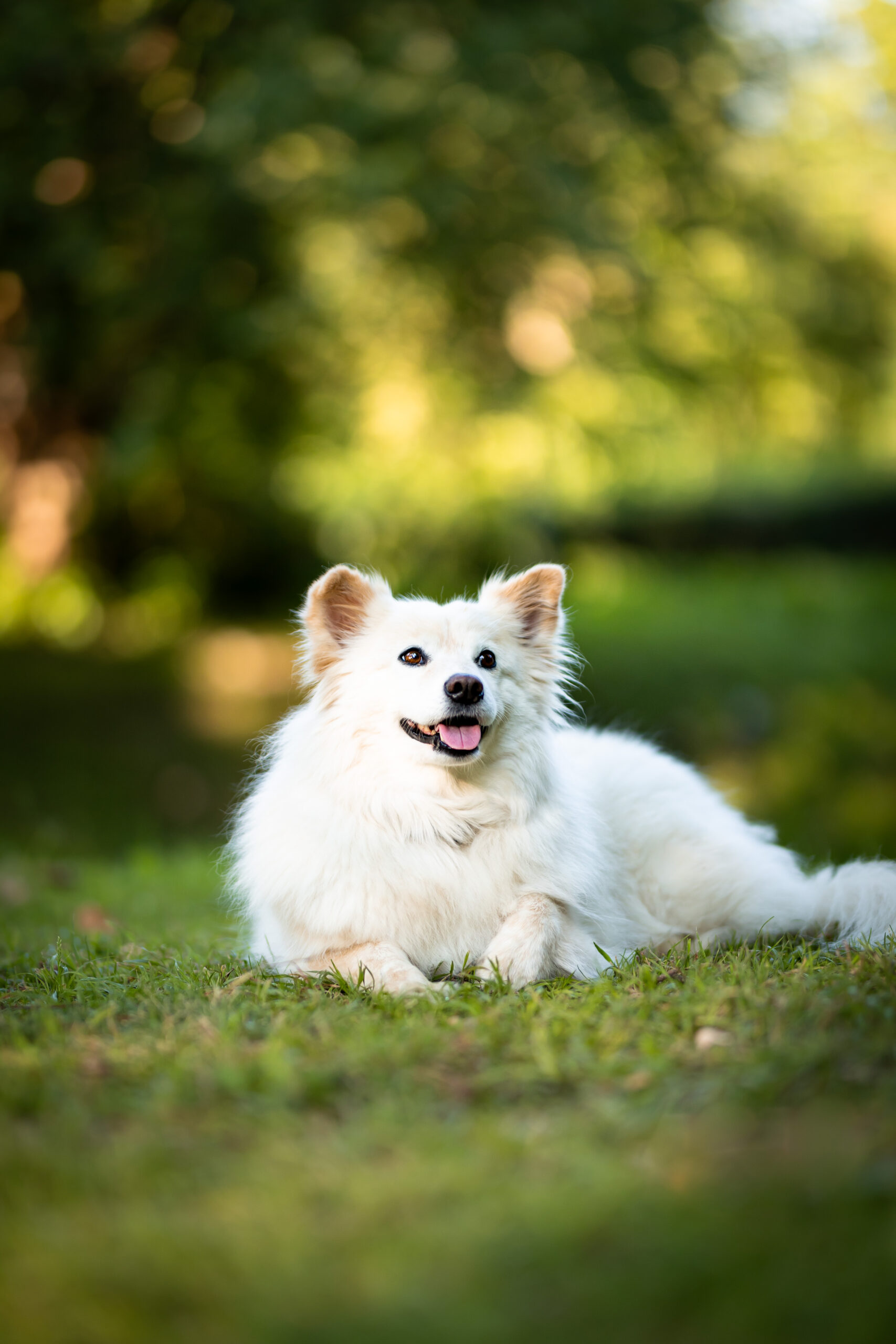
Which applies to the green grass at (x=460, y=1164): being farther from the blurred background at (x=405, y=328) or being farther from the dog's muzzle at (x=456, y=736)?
the blurred background at (x=405, y=328)

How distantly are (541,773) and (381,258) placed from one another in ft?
23.3

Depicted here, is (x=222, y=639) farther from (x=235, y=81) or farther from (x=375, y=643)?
(x=375, y=643)

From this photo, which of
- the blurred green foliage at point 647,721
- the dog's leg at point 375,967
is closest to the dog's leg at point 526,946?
the dog's leg at point 375,967

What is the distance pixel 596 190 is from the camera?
1015cm

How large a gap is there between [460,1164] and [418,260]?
870cm

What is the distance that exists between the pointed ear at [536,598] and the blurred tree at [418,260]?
5.54 metres

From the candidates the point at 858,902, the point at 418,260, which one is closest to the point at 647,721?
the point at 418,260

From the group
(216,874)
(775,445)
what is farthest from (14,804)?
(775,445)

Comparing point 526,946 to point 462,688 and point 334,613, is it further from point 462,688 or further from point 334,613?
point 334,613

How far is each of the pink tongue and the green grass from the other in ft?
2.45

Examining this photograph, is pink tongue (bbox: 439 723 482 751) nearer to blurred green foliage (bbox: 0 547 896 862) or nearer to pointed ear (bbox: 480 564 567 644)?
pointed ear (bbox: 480 564 567 644)

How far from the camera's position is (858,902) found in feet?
14.0

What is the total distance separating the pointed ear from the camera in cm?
422

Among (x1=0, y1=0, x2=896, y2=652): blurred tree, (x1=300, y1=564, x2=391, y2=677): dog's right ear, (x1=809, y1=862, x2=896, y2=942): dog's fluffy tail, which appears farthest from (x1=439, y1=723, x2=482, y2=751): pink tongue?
(x1=0, y1=0, x2=896, y2=652): blurred tree
